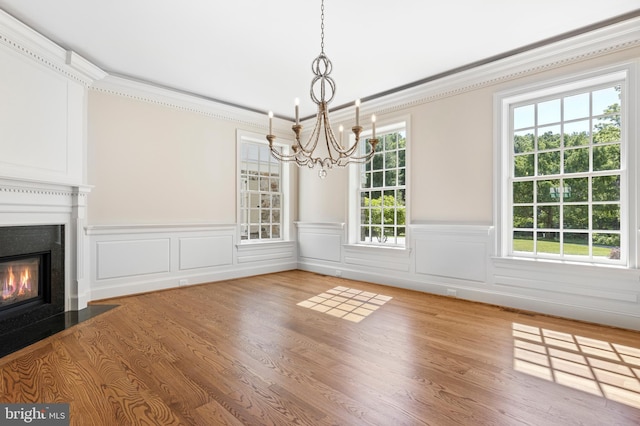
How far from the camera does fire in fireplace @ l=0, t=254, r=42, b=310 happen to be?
3.13m

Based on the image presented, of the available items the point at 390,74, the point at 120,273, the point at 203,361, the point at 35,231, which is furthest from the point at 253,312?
the point at 390,74

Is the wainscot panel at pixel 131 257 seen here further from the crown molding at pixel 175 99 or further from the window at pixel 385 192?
the window at pixel 385 192

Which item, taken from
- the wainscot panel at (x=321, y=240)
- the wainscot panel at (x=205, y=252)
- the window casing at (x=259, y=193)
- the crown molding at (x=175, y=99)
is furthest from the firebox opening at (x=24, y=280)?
the wainscot panel at (x=321, y=240)

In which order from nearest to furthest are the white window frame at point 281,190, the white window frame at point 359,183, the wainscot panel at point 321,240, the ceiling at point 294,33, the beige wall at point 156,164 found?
the ceiling at point 294,33, the beige wall at point 156,164, the white window frame at point 359,183, the white window frame at point 281,190, the wainscot panel at point 321,240

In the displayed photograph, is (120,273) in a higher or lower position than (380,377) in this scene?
higher

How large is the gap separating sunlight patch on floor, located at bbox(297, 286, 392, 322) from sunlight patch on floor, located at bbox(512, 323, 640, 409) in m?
1.44

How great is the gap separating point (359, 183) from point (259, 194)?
1.80m

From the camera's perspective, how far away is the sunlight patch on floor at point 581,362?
204 cm

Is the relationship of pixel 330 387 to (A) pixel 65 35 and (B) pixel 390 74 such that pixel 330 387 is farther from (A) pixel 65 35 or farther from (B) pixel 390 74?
(A) pixel 65 35

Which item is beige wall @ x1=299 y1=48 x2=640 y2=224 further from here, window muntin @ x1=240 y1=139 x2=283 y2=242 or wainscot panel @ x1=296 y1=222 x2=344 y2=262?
window muntin @ x1=240 y1=139 x2=283 y2=242

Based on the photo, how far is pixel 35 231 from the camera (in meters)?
3.34

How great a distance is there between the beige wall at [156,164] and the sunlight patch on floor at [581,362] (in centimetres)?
431

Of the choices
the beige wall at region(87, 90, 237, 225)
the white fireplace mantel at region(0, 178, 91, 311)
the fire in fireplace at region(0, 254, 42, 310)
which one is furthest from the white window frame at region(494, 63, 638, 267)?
the fire in fireplace at region(0, 254, 42, 310)

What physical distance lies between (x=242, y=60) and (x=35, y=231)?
2779mm
